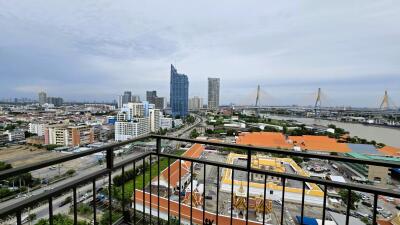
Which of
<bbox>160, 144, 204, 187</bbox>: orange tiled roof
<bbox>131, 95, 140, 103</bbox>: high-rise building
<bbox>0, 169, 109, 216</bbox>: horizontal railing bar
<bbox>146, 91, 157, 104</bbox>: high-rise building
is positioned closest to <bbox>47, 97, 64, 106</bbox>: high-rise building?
<bbox>131, 95, 140, 103</bbox>: high-rise building

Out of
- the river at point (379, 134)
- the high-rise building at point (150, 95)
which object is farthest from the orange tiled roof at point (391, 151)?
the high-rise building at point (150, 95)

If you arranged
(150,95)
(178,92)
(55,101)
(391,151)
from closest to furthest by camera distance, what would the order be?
1. (391,151)
2. (178,92)
3. (150,95)
4. (55,101)

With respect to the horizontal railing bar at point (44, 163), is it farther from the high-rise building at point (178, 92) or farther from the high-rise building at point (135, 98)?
the high-rise building at point (135, 98)

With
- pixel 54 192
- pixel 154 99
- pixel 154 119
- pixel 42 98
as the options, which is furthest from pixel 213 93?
pixel 54 192

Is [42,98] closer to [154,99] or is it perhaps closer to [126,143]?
[154,99]

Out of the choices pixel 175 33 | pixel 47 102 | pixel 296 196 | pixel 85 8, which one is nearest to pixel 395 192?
pixel 85 8

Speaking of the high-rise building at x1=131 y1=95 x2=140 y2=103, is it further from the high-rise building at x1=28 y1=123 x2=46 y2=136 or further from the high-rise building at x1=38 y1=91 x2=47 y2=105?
the high-rise building at x1=28 y1=123 x2=46 y2=136
